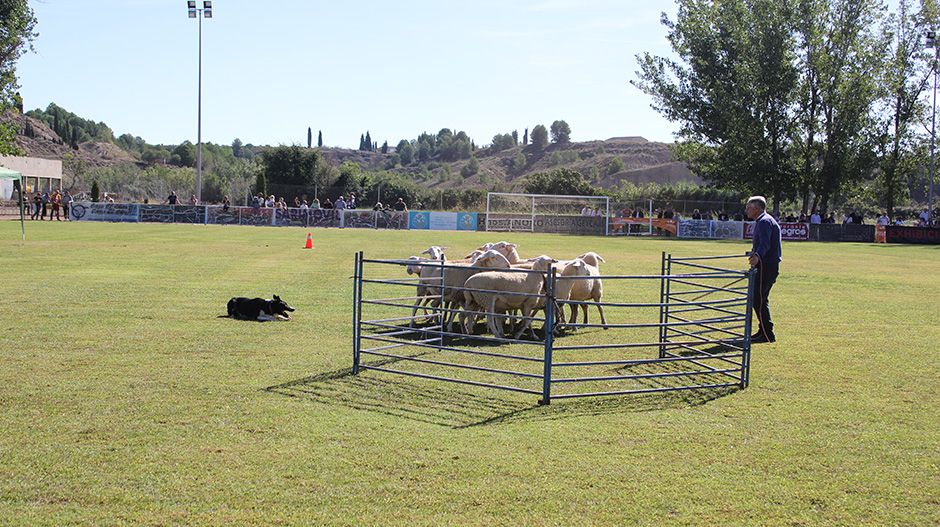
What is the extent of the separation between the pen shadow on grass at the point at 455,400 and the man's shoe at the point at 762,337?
9.71ft

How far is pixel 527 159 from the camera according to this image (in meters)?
178

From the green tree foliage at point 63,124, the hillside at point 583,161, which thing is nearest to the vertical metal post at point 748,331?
the hillside at point 583,161

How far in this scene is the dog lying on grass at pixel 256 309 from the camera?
11.2m

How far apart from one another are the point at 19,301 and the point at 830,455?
12613 mm

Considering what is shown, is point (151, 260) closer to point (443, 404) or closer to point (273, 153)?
point (443, 404)

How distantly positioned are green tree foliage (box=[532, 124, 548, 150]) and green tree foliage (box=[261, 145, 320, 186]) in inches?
4619

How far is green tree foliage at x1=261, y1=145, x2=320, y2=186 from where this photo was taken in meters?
74.9

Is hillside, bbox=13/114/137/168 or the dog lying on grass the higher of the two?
hillside, bbox=13/114/137/168

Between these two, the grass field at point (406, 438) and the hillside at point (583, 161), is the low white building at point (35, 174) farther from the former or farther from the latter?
the hillside at point (583, 161)

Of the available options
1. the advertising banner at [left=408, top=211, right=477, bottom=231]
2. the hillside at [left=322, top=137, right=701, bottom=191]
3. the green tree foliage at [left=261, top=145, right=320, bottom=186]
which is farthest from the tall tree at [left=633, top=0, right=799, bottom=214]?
the hillside at [left=322, top=137, right=701, bottom=191]

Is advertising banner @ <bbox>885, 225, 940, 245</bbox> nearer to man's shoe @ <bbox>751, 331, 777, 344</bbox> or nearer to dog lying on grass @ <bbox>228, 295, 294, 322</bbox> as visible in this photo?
man's shoe @ <bbox>751, 331, 777, 344</bbox>

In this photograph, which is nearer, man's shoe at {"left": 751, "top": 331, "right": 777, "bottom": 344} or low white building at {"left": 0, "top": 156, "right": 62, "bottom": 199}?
man's shoe at {"left": 751, "top": 331, "right": 777, "bottom": 344}

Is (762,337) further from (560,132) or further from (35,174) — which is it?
(560,132)

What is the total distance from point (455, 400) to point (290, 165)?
71763mm
